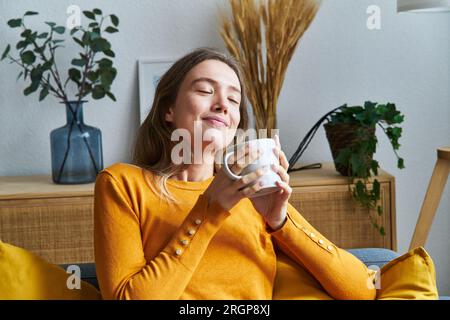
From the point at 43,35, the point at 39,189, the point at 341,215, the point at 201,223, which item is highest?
the point at 43,35

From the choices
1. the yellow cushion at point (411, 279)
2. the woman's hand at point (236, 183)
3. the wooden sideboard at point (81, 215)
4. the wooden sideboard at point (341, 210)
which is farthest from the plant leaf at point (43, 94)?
the yellow cushion at point (411, 279)

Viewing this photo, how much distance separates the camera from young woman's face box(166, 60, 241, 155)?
4.53 feet

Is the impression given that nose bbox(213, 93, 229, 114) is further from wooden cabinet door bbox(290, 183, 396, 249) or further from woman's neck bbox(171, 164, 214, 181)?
wooden cabinet door bbox(290, 183, 396, 249)

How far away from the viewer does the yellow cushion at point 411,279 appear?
1.31m

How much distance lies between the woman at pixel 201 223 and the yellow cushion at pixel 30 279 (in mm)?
88

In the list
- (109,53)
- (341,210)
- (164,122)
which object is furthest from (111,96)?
(164,122)

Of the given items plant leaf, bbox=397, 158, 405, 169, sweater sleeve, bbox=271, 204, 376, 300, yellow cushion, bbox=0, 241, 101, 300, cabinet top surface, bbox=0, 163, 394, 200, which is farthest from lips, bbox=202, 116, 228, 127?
plant leaf, bbox=397, 158, 405, 169

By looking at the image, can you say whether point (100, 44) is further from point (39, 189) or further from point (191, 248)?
point (191, 248)

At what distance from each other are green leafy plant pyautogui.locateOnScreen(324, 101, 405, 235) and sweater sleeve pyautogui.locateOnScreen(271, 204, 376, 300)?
3.80 ft

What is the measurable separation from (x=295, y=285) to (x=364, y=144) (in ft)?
4.00

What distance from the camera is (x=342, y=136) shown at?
2.60 metres

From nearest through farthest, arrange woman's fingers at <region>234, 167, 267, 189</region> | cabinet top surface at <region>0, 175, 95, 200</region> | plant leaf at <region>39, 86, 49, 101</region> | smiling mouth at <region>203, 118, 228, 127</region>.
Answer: woman's fingers at <region>234, 167, 267, 189</region>
smiling mouth at <region>203, 118, 228, 127</region>
cabinet top surface at <region>0, 175, 95, 200</region>
plant leaf at <region>39, 86, 49, 101</region>

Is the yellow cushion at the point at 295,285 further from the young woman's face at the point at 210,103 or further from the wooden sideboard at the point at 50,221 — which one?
the wooden sideboard at the point at 50,221
